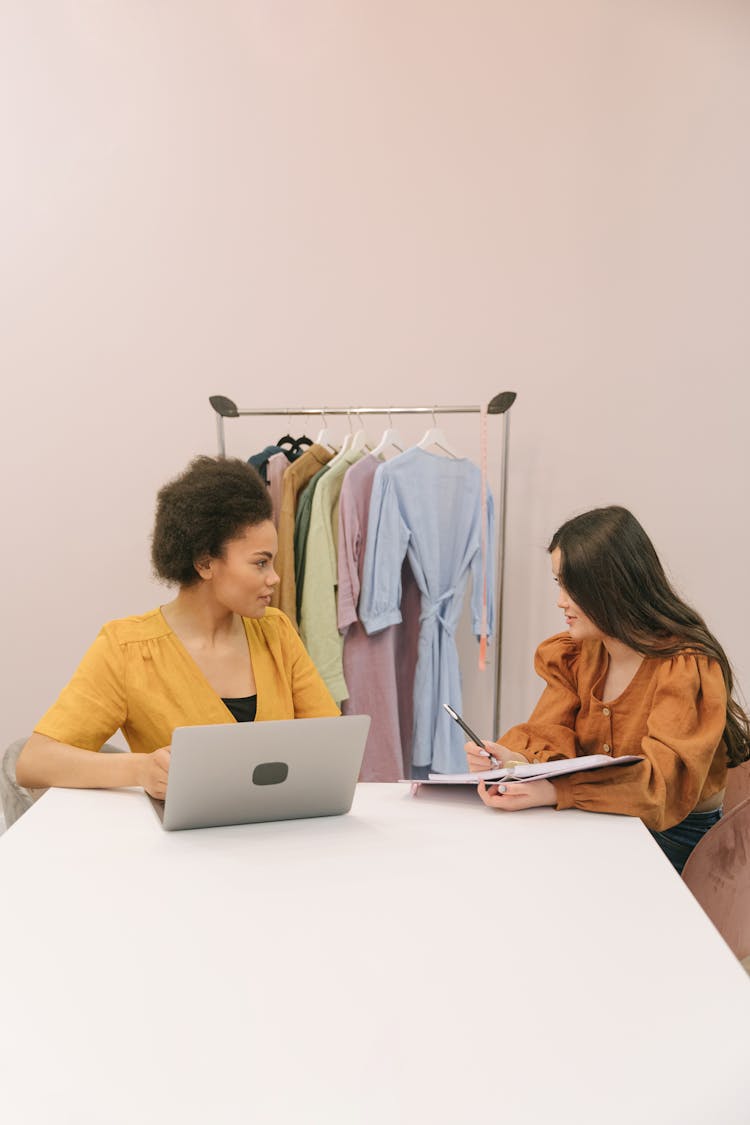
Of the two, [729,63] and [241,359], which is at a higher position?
[729,63]

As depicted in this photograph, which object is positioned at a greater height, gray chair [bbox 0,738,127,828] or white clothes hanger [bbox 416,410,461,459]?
white clothes hanger [bbox 416,410,461,459]

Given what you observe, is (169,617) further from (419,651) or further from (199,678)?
(419,651)

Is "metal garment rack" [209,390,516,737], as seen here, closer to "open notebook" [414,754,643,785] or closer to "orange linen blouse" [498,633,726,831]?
"orange linen blouse" [498,633,726,831]

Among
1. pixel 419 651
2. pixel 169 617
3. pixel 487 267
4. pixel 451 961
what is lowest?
pixel 419 651

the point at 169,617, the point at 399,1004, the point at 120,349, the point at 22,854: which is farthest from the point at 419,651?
the point at 399,1004

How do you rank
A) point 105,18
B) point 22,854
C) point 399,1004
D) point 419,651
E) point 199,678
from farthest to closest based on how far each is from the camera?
point 105,18
point 419,651
point 199,678
point 22,854
point 399,1004

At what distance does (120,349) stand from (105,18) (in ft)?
3.45

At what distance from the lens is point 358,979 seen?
3.76 feet

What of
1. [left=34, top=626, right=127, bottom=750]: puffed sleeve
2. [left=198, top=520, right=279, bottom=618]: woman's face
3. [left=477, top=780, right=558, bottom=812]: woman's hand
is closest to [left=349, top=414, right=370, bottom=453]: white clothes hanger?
[left=198, top=520, right=279, bottom=618]: woman's face

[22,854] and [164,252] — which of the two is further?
[164,252]

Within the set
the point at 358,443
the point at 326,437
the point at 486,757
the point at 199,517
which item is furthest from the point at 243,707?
the point at 326,437

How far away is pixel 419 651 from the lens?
3.07 metres

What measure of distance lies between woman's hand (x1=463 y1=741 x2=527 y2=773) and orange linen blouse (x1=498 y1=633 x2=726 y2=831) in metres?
0.12

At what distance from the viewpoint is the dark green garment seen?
Answer: 2.99m
